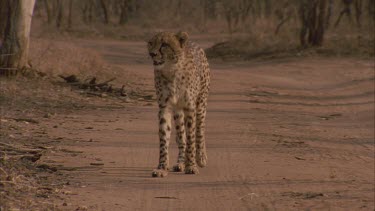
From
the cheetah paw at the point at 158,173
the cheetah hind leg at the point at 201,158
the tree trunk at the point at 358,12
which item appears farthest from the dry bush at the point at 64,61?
the tree trunk at the point at 358,12

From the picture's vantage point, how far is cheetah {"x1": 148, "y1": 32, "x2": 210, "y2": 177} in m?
9.28

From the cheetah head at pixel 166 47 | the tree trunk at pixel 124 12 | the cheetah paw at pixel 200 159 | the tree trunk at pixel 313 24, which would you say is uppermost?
the cheetah head at pixel 166 47

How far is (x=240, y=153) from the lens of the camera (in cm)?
1129

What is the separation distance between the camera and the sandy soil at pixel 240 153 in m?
8.42

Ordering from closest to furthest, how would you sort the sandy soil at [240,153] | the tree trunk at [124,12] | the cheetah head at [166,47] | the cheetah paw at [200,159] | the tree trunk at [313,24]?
the sandy soil at [240,153] < the cheetah head at [166,47] < the cheetah paw at [200,159] < the tree trunk at [313,24] < the tree trunk at [124,12]

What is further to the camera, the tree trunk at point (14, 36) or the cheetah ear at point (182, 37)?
the tree trunk at point (14, 36)

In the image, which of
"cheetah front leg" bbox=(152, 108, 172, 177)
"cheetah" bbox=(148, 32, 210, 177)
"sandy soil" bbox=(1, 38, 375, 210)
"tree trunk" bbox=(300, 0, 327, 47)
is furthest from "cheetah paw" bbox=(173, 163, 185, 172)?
"tree trunk" bbox=(300, 0, 327, 47)

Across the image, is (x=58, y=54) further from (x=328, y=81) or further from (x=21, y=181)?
(x=21, y=181)

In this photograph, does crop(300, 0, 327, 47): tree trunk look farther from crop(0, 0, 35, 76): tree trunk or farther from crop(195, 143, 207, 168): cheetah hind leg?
crop(195, 143, 207, 168): cheetah hind leg

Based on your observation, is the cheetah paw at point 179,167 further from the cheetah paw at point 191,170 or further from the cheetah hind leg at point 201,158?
the cheetah hind leg at point 201,158

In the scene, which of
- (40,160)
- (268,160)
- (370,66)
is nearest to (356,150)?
(268,160)

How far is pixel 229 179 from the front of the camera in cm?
945

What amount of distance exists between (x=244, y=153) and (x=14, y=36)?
7.77m

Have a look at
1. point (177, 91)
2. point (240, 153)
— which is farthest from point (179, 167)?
point (240, 153)
